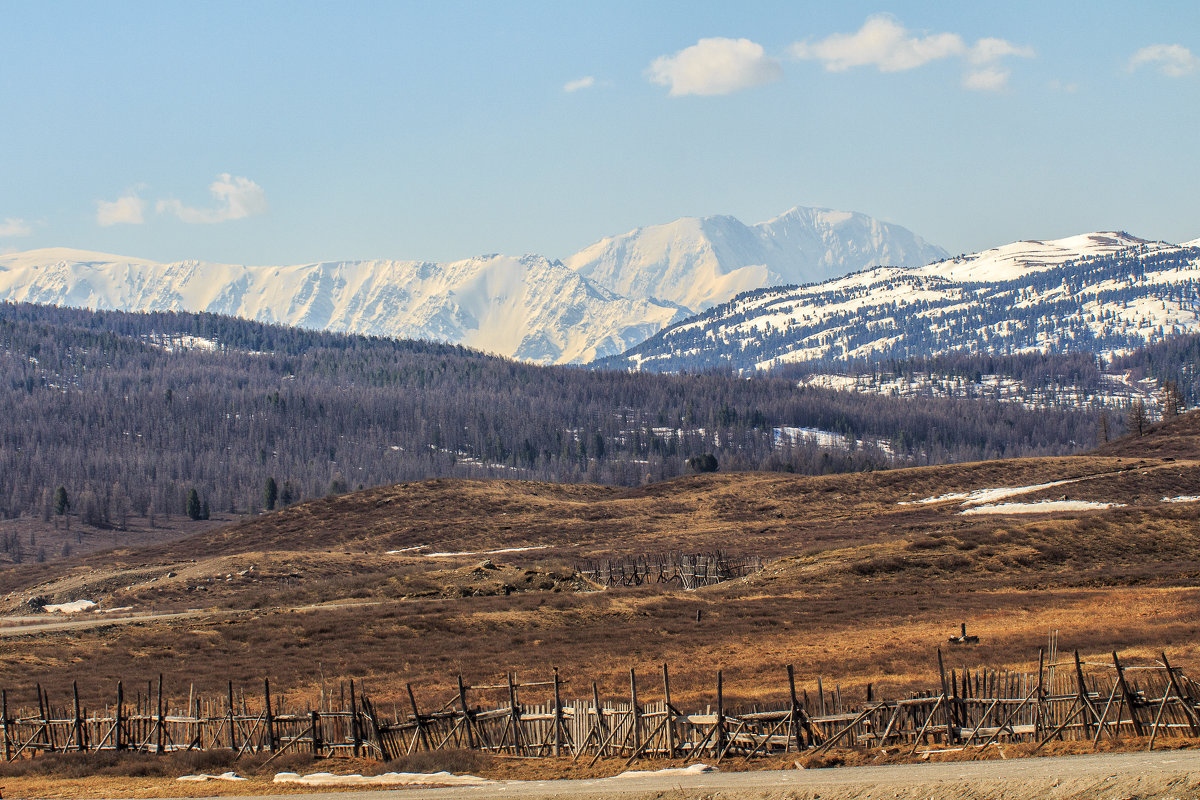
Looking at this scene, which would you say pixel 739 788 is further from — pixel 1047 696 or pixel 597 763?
pixel 1047 696

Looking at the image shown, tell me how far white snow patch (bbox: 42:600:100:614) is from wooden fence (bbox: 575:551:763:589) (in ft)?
112

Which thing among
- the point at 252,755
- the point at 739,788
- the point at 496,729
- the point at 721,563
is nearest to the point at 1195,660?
the point at 739,788

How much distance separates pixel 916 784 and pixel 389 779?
40.5ft

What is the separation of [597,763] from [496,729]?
3.27 metres

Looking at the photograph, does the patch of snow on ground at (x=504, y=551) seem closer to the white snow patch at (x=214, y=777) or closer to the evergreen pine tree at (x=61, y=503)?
the white snow patch at (x=214, y=777)

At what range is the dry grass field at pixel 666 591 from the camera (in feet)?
141

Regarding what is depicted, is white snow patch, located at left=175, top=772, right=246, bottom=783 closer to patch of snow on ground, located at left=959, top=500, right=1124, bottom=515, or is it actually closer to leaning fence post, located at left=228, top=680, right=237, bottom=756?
leaning fence post, located at left=228, top=680, right=237, bottom=756

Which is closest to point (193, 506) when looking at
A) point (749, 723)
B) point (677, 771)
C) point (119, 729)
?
point (119, 729)

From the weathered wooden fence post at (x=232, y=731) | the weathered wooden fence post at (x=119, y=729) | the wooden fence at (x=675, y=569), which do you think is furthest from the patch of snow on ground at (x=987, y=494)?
the weathered wooden fence post at (x=119, y=729)

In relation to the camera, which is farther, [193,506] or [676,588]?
[193,506]

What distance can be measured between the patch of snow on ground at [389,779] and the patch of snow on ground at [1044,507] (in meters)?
77.8

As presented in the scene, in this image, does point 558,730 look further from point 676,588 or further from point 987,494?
point 987,494

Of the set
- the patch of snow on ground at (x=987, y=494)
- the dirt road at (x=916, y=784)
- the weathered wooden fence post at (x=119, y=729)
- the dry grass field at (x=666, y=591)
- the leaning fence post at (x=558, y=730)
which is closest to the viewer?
the dirt road at (x=916, y=784)

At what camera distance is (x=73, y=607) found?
257 ft
